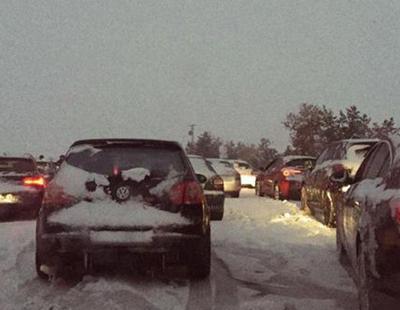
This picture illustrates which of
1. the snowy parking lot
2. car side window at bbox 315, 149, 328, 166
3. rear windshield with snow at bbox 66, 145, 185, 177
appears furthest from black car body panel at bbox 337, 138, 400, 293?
car side window at bbox 315, 149, 328, 166

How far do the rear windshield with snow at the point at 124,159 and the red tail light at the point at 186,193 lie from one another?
198 mm

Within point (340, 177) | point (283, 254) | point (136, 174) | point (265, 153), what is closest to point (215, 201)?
point (283, 254)

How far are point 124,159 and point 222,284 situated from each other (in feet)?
5.63

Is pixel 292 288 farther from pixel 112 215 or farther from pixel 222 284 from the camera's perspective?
pixel 112 215

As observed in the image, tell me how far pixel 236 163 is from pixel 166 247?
2726 cm

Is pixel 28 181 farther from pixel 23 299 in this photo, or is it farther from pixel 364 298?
pixel 364 298

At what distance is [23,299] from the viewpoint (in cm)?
599

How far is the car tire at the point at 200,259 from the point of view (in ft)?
22.0

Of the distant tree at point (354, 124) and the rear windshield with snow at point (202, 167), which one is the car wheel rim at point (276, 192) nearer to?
the rear windshield with snow at point (202, 167)

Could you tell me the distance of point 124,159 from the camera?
6922 millimetres

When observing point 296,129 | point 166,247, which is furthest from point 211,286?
point 296,129

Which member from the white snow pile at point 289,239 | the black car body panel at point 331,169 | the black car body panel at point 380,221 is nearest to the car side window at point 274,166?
the white snow pile at point 289,239

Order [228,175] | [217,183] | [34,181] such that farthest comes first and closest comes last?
[228,175] → [34,181] → [217,183]

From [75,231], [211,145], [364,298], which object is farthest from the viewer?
[211,145]
